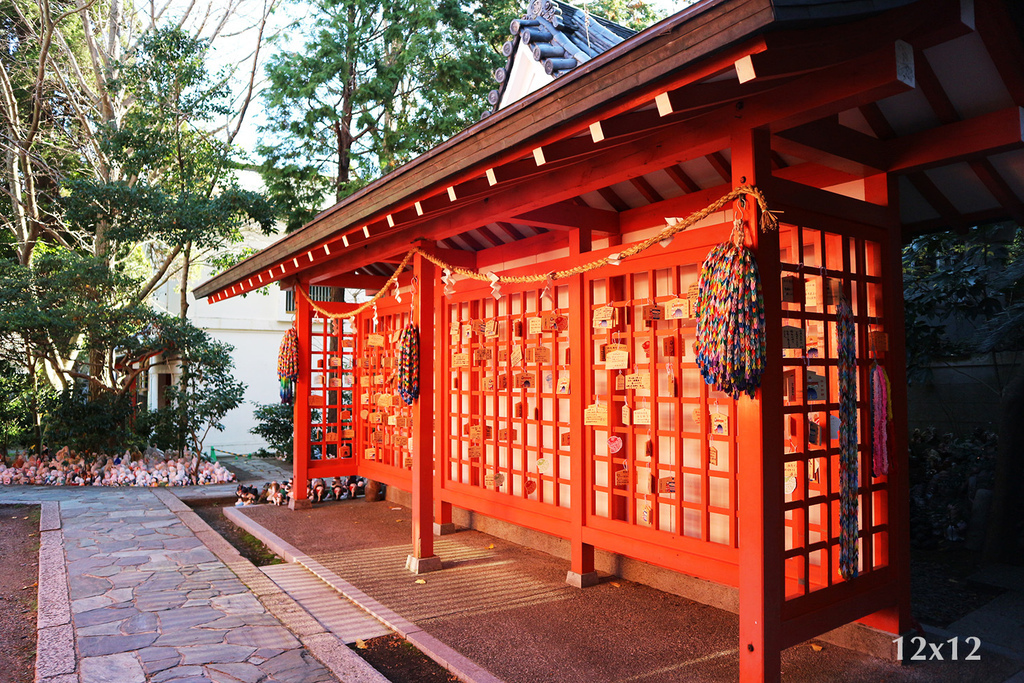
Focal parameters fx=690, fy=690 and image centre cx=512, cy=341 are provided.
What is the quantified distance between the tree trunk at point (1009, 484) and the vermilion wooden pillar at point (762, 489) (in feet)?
12.1

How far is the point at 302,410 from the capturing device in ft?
30.4

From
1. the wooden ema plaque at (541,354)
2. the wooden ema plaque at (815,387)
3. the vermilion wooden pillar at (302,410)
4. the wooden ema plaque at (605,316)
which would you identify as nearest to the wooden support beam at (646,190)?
the wooden ema plaque at (605,316)

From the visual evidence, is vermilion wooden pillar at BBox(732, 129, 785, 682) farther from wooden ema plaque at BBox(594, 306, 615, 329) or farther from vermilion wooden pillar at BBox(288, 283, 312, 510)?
vermilion wooden pillar at BBox(288, 283, 312, 510)

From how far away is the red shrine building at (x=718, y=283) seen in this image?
3148 mm

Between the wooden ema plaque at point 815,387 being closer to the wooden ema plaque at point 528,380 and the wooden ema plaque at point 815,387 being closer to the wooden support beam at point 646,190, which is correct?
the wooden support beam at point 646,190

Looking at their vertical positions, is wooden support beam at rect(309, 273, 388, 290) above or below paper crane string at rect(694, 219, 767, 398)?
above

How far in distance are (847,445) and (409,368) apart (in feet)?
12.0

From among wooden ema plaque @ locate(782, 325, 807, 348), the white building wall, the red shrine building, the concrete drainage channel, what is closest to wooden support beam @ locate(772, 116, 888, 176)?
the red shrine building

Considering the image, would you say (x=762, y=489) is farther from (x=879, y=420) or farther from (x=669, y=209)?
(x=669, y=209)

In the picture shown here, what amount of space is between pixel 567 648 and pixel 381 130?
12287 millimetres

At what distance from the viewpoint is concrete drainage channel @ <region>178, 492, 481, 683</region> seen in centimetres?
404

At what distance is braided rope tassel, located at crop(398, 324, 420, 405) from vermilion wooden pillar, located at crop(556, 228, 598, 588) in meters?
1.48

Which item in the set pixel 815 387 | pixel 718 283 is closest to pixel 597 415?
pixel 815 387

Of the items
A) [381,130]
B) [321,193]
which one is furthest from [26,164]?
[381,130]
